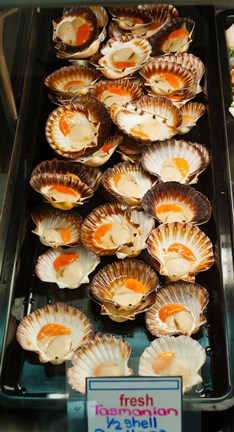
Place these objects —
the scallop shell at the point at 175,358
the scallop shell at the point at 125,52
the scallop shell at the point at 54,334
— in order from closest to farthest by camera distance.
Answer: the scallop shell at the point at 175,358 → the scallop shell at the point at 54,334 → the scallop shell at the point at 125,52

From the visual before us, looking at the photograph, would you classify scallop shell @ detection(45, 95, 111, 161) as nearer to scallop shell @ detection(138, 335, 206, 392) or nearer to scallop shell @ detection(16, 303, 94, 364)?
scallop shell @ detection(16, 303, 94, 364)

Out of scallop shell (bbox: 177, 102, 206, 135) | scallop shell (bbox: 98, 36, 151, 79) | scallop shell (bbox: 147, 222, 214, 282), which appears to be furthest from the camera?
scallop shell (bbox: 98, 36, 151, 79)

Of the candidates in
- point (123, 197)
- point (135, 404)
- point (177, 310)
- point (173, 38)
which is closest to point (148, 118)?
point (123, 197)

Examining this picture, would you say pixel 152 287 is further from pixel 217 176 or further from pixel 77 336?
pixel 217 176

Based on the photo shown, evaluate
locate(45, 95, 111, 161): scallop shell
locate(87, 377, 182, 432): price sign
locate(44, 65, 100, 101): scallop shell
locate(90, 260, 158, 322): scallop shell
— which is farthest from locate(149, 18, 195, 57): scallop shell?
locate(87, 377, 182, 432): price sign

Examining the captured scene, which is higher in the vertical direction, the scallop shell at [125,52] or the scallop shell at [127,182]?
the scallop shell at [125,52]

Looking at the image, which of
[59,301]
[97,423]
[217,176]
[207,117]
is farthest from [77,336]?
[207,117]

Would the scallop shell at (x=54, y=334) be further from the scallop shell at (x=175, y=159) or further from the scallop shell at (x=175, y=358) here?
the scallop shell at (x=175, y=159)

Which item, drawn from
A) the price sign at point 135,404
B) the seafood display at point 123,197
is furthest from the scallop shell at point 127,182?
the price sign at point 135,404
